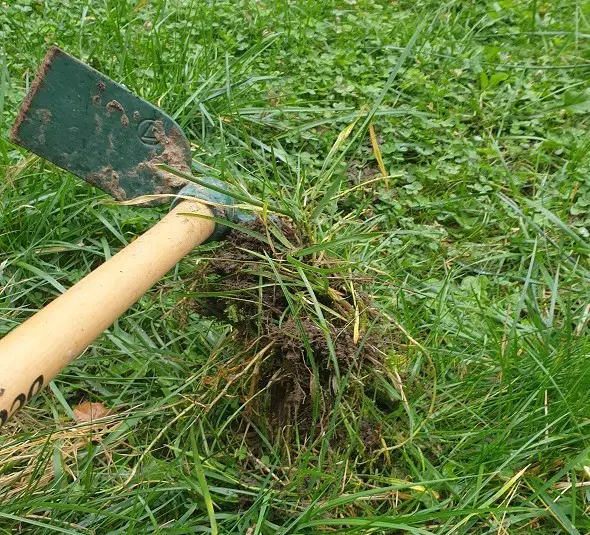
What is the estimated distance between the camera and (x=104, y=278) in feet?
4.73

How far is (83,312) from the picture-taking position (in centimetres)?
136

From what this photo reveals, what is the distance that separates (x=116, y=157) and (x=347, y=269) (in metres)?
0.65

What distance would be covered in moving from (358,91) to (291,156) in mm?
457

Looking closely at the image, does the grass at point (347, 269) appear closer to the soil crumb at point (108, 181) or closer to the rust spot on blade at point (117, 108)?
the soil crumb at point (108, 181)

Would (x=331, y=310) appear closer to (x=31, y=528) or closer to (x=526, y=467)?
(x=526, y=467)

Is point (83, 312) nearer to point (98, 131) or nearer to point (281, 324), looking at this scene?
point (281, 324)

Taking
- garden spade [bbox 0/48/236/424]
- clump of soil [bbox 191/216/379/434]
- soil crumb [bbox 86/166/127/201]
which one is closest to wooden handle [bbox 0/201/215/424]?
garden spade [bbox 0/48/236/424]

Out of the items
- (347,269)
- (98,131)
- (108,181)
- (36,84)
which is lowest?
(347,269)

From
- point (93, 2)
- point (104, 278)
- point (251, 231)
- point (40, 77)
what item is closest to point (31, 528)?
point (104, 278)

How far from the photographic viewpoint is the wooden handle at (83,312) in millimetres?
1218

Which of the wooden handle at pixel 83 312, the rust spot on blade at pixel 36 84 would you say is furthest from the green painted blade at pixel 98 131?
the wooden handle at pixel 83 312

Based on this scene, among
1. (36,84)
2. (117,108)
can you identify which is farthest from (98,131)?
(36,84)

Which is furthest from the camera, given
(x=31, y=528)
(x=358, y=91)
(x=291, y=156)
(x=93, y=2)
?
(x=93, y=2)

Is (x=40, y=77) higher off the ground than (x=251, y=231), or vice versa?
(x=40, y=77)
